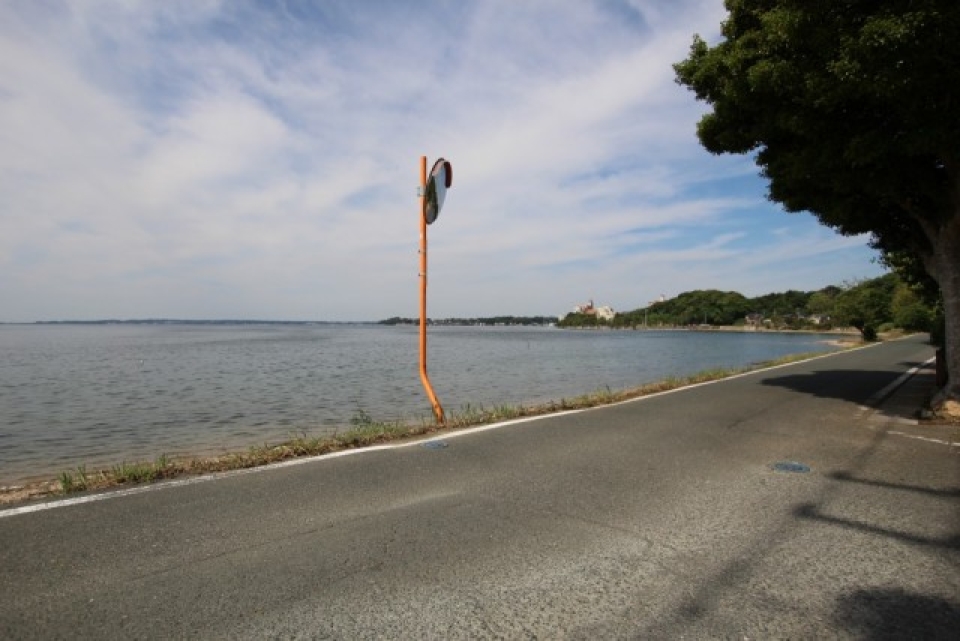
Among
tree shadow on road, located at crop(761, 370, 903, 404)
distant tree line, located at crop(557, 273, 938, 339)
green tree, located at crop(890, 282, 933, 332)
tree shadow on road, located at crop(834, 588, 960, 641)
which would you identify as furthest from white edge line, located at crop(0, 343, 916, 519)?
green tree, located at crop(890, 282, 933, 332)

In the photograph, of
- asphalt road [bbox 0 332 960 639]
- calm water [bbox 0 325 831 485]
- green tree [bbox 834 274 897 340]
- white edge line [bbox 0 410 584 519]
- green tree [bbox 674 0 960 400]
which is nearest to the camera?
asphalt road [bbox 0 332 960 639]

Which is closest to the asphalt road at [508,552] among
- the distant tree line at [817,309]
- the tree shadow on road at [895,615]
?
the tree shadow on road at [895,615]

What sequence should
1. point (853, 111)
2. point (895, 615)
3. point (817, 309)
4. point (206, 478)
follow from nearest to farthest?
point (895, 615) → point (206, 478) → point (853, 111) → point (817, 309)

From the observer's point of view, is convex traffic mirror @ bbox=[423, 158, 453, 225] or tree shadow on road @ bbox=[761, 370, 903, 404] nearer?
convex traffic mirror @ bbox=[423, 158, 453, 225]

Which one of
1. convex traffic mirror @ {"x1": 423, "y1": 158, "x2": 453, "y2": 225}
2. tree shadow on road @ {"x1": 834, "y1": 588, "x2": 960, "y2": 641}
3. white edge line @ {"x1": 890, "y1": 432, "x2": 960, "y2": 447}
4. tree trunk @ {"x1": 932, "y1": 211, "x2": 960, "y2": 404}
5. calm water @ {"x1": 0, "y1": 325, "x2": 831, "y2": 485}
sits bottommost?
calm water @ {"x1": 0, "y1": 325, "x2": 831, "y2": 485}

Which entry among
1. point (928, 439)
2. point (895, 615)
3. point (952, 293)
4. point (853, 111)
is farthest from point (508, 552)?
point (952, 293)

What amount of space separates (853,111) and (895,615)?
751 centimetres

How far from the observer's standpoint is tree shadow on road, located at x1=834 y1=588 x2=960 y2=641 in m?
2.55

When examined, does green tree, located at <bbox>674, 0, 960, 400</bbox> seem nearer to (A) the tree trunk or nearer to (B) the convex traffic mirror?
(A) the tree trunk

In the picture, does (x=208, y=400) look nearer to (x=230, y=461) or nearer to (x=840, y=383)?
(x=230, y=461)

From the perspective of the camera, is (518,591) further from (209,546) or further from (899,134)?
(899,134)

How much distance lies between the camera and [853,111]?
7.70 metres

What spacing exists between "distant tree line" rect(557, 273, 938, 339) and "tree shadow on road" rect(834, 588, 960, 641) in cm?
4683

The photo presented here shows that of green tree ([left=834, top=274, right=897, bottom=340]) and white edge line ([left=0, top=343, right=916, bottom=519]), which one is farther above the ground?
green tree ([left=834, top=274, right=897, bottom=340])
